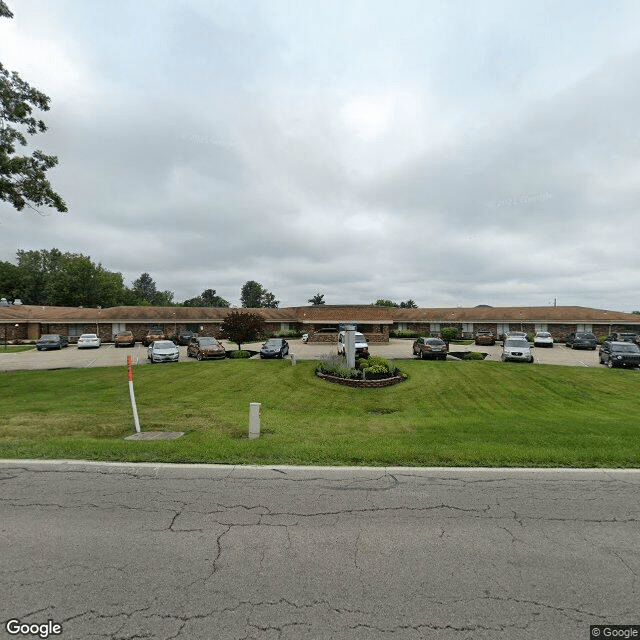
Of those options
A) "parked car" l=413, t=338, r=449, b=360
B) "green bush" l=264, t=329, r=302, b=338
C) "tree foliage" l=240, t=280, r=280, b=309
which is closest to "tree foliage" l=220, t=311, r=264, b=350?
"parked car" l=413, t=338, r=449, b=360

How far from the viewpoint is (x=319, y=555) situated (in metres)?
3.95

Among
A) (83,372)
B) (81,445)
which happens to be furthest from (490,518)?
(83,372)

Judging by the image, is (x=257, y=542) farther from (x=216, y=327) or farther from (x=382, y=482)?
(x=216, y=327)

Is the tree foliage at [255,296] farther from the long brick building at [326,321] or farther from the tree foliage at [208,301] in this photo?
the long brick building at [326,321]

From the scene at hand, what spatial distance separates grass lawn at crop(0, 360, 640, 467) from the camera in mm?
7250

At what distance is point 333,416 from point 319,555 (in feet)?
25.6

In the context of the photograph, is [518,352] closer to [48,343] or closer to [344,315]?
[344,315]

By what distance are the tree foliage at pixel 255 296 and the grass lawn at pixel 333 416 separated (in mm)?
106098

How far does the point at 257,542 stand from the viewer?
13.7 ft

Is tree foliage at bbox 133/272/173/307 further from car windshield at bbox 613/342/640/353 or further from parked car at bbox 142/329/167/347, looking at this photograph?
car windshield at bbox 613/342/640/353

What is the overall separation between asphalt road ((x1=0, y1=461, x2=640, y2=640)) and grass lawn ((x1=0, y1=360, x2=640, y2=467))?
1.12m

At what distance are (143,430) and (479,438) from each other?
25.6 ft

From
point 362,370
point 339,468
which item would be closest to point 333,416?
point 339,468

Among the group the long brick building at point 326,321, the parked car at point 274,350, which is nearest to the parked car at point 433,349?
the parked car at point 274,350
